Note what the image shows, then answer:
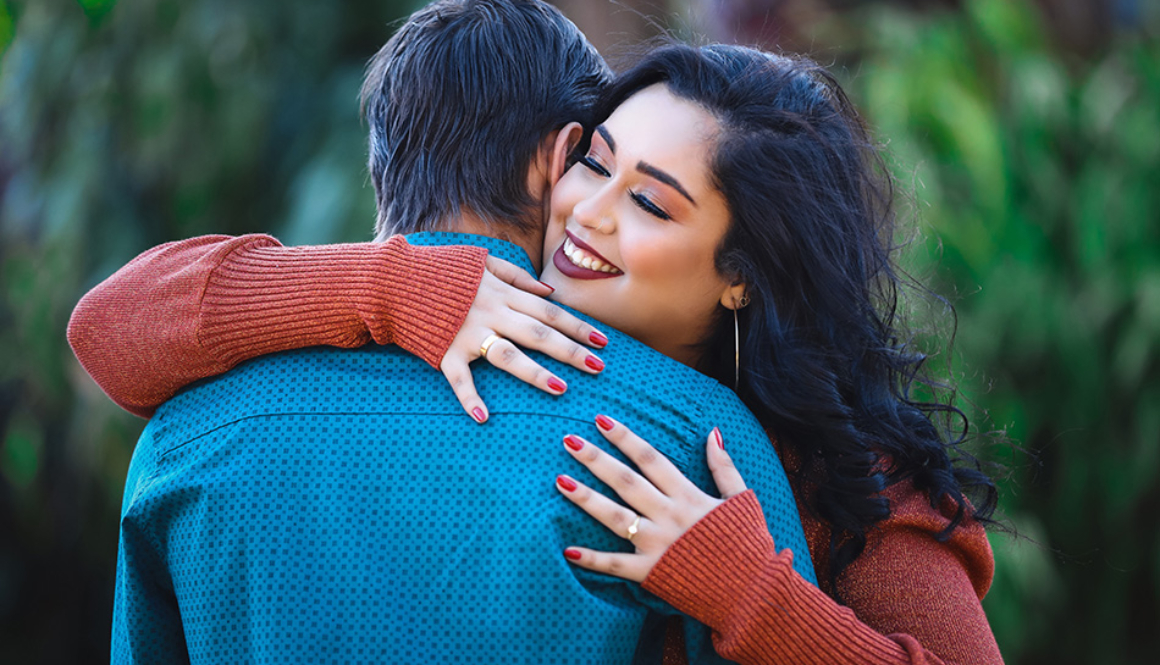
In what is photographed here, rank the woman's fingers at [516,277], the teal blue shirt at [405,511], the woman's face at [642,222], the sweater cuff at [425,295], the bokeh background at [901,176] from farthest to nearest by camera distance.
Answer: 1. the bokeh background at [901,176]
2. the woman's face at [642,222]
3. the woman's fingers at [516,277]
4. the sweater cuff at [425,295]
5. the teal blue shirt at [405,511]

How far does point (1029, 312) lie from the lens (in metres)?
3.12

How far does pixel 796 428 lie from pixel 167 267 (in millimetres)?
873

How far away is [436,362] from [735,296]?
514 mm

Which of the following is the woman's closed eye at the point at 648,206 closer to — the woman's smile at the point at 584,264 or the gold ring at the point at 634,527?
the woman's smile at the point at 584,264

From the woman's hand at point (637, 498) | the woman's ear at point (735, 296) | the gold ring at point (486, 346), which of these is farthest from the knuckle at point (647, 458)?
the woman's ear at point (735, 296)

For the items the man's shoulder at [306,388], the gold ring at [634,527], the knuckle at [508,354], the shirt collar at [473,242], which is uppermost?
the shirt collar at [473,242]

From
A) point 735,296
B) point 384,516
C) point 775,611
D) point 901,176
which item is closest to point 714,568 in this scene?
point 775,611

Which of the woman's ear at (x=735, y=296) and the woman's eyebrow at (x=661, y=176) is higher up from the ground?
the woman's eyebrow at (x=661, y=176)

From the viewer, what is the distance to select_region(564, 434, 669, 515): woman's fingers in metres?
1.10

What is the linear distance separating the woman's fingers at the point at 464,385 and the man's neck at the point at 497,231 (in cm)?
28

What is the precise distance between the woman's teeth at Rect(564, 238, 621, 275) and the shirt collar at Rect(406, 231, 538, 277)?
0.11 meters

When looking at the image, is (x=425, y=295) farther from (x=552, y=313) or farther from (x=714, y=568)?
(x=714, y=568)

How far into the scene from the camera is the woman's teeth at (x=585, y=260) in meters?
1.42

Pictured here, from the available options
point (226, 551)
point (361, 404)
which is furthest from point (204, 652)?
point (361, 404)
